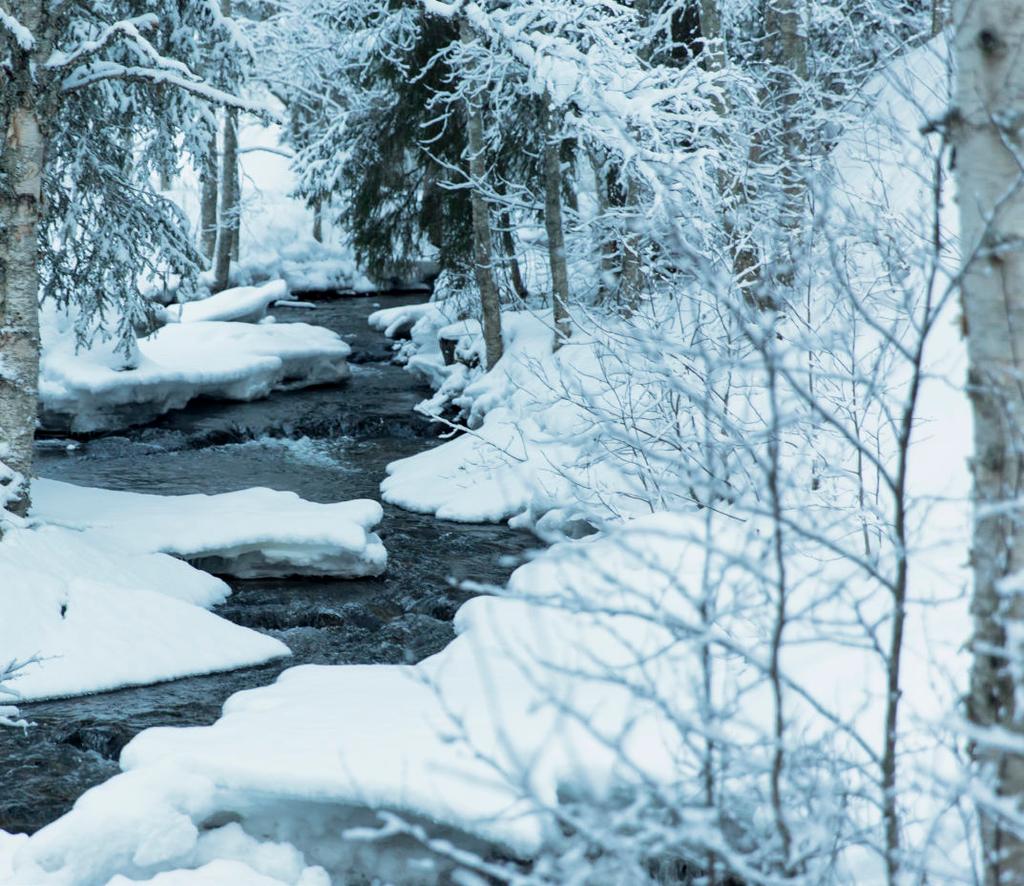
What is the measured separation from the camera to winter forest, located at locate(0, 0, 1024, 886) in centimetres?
225

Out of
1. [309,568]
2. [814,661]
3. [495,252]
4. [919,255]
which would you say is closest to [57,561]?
[309,568]

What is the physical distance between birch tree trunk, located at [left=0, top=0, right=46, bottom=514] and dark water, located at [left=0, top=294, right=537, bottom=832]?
197 centimetres

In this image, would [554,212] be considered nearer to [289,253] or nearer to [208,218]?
[208,218]

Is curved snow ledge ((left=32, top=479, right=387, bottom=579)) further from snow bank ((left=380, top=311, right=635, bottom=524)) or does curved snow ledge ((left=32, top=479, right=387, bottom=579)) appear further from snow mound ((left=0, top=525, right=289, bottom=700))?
snow bank ((left=380, top=311, right=635, bottom=524))

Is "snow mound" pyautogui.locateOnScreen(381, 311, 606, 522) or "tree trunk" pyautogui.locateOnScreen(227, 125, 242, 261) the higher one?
"tree trunk" pyautogui.locateOnScreen(227, 125, 242, 261)

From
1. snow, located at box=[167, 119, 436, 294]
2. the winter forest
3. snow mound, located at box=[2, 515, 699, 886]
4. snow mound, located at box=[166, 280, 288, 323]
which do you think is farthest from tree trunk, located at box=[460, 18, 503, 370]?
snow, located at box=[167, 119, 436, 294]

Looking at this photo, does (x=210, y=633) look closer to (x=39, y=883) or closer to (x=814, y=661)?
(x=39, y=883)

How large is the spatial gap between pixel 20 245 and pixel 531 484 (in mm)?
6313

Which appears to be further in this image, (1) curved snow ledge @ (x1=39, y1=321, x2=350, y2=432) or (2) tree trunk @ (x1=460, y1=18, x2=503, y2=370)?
(1) curved snow ledge @ (x1=39, y1=321, x2=350, y2=432)

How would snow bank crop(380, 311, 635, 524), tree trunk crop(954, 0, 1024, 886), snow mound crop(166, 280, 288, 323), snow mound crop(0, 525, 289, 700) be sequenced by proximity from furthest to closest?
snow mound crop(166, 280, 288, 323) < snow bank crop(380, 311, 635, 524) < snow mound crop(0, 525, 289, 700) < tree trunk crop(954, 0, 1024, 886)

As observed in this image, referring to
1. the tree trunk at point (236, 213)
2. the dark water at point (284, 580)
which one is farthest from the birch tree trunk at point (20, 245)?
the tree trunk at point (236, 213)

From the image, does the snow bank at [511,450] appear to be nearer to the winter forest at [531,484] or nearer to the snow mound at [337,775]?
the winter forest at [531,484]

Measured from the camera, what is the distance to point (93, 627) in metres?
6.96

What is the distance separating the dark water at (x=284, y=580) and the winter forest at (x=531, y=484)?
0.05 m
